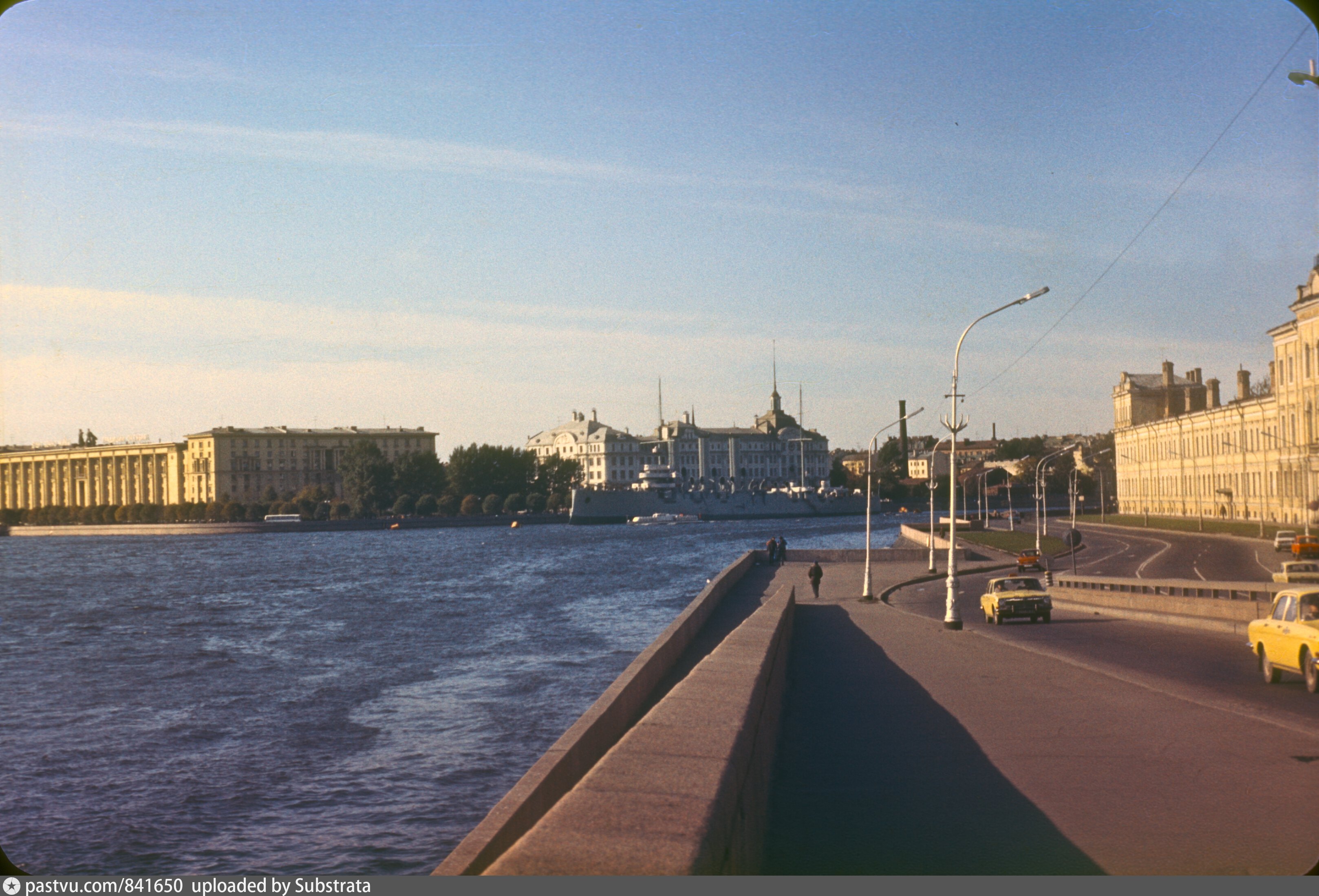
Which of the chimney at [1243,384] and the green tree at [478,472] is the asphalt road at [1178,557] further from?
the green tree at [478,472]

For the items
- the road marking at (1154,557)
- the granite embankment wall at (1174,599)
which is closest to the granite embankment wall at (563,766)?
the granite embankment wall at (1174,599)

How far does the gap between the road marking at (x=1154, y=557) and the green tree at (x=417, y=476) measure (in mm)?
132619

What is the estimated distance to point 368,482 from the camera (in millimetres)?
182750

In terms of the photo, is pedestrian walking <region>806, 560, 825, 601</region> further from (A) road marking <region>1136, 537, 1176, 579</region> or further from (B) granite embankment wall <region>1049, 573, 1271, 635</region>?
(A) road marking <region>1136, 537, 1176, 579</region>

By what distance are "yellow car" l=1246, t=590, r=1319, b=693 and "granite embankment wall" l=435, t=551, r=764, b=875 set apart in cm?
839

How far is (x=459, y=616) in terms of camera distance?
52.9m

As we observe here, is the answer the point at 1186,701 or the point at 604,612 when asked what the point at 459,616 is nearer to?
the point at 604,612

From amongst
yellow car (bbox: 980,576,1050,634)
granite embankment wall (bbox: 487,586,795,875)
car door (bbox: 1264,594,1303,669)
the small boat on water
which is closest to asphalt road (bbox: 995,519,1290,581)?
yellow car (bbox: 980,576,1050,634)

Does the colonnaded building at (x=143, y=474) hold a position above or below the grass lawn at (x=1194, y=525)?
above

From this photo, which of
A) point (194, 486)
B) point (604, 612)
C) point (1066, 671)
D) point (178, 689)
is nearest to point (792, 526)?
point (194, 486)

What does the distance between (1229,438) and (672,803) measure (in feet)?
299

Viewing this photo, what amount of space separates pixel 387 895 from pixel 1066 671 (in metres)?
14.9

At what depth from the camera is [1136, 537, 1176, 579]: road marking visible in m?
46.7

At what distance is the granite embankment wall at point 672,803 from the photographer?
4.26m
